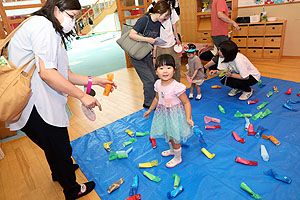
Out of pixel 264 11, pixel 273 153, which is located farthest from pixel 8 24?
pixel 264 11

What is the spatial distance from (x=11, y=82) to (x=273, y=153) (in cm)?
240

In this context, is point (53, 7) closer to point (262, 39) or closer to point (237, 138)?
point (237, 138)

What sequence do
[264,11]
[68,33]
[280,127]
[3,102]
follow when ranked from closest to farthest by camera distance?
[3,102] < [68,33] < [280,127] < [264,11]

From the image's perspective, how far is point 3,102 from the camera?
1243 mm

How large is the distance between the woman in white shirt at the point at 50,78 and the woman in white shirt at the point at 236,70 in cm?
215

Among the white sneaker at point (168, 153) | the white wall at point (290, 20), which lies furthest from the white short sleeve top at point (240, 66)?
the white wall at point (290, 20)

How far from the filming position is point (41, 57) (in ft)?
4.19

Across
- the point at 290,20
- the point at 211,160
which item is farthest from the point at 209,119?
the point at 290,20

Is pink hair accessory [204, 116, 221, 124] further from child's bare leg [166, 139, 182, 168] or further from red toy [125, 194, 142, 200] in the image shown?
red toy [125, 194, 142, 200]

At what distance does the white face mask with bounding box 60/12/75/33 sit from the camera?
142 centimetres

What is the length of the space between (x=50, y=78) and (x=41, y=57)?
138 millimetres

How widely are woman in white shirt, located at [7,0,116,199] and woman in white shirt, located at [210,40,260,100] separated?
2.15 metres

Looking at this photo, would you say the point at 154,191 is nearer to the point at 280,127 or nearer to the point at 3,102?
the point at 3,102

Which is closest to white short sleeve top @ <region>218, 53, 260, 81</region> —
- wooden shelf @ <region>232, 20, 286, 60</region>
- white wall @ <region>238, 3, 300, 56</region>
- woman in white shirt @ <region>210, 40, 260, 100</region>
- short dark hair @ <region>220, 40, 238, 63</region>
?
woman in white shirt @ <region>210, 40, 260, 100</region>
